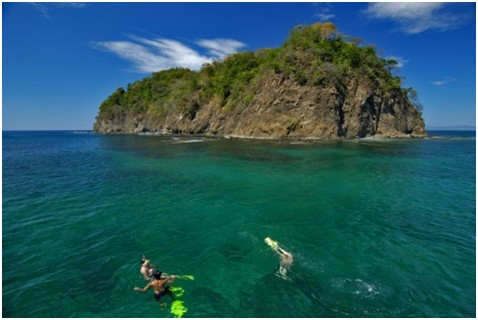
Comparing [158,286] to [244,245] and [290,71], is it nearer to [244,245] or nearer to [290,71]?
[244,245]

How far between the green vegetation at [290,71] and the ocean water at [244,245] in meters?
52.4

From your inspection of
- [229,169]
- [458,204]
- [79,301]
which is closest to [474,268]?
[458,204]

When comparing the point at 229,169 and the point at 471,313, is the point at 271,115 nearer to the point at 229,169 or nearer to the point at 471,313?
the point at 229,169

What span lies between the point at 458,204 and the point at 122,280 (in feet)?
67.5

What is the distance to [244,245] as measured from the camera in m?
13.3

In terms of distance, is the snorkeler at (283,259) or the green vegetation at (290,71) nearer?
the snorkeler at (283,259)

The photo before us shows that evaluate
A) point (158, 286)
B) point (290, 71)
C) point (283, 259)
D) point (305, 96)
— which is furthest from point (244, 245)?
point (290, 71)

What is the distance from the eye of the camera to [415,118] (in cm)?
8638

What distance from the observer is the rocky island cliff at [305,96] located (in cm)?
7044

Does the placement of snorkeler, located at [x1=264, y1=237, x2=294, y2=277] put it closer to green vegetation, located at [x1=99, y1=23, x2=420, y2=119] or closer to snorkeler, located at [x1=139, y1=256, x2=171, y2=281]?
snorkeler, located at [x1=139, y1=256, x2=171, y2=281]

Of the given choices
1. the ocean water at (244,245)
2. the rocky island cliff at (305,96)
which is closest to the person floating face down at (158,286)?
the ocean water at (244,245)

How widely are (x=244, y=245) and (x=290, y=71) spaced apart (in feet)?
217

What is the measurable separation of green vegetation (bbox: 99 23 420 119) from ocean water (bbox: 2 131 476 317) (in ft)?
172

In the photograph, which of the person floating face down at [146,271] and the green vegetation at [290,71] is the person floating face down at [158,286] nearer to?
the person floating face down at [146,271]
